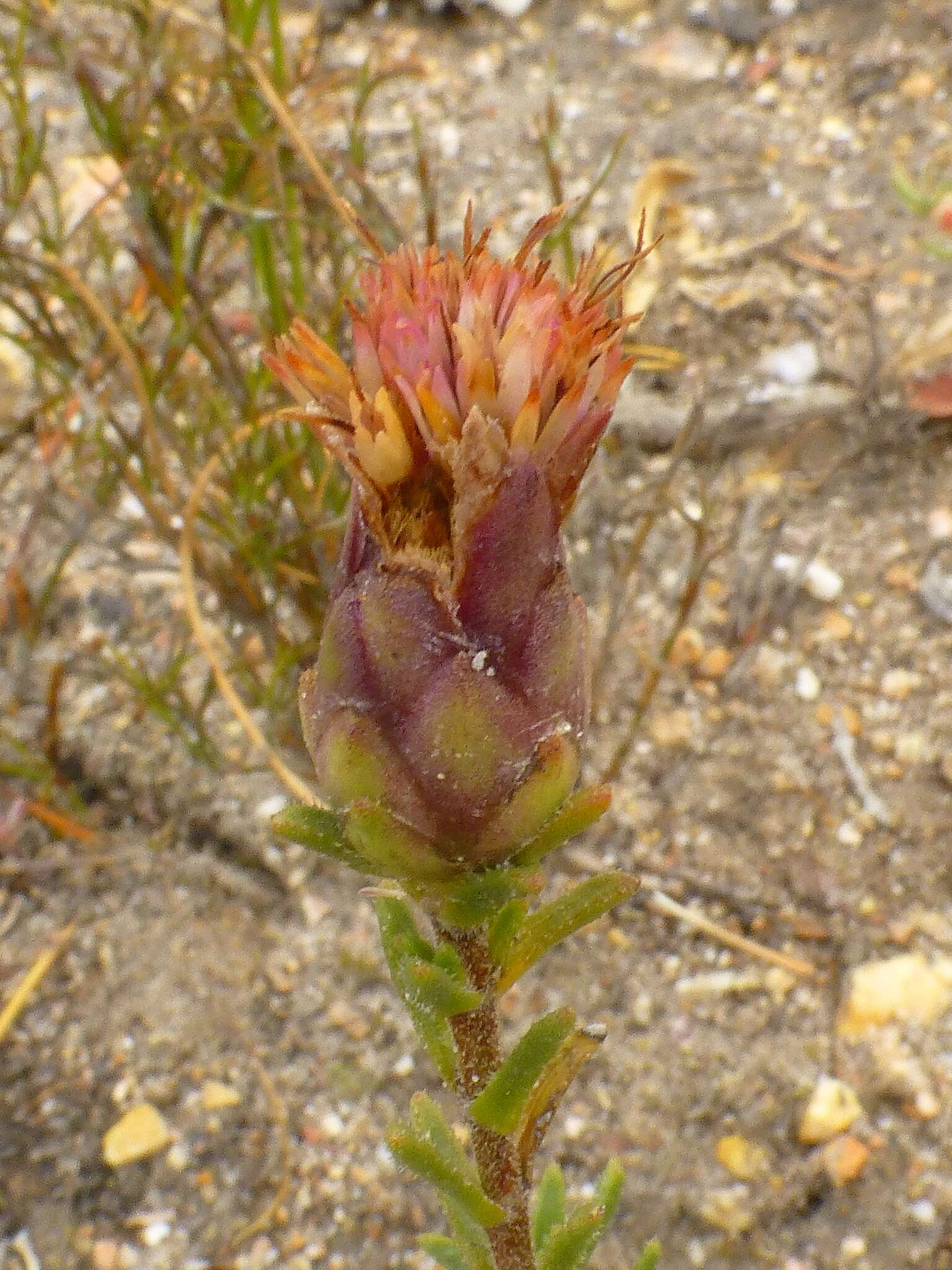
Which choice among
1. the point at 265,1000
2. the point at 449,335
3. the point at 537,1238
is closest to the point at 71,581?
the point at 265,1000

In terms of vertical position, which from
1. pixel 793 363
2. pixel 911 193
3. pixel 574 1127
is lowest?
pixel 574 1127

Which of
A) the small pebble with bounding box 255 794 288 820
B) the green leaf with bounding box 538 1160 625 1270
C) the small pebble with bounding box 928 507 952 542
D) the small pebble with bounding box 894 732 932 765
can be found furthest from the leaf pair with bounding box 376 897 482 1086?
the small pebble with bounding box 928 507 952 542

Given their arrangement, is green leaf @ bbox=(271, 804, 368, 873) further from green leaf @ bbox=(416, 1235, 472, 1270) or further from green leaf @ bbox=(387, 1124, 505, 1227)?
green leaf @ bbox=(416, 1235, 472, 1270)

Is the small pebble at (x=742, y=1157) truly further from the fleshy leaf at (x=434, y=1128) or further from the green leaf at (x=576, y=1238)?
the fleshy leaf at (x=434, y=1128)

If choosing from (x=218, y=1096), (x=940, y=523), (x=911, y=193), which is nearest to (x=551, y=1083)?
(x=218, y=1096)

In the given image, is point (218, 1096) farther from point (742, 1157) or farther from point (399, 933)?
point (399, 933)

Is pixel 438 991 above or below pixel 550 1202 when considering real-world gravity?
above
